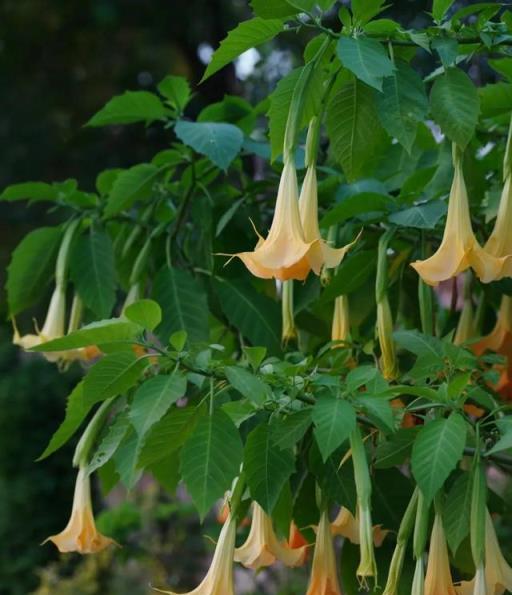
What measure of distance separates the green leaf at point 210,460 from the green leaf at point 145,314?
113 millimetres

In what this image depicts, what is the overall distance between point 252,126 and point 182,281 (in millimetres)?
302

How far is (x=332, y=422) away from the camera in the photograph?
93 centimetres

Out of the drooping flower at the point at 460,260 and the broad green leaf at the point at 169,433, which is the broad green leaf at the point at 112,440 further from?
the drooping flower at the point at 460,260

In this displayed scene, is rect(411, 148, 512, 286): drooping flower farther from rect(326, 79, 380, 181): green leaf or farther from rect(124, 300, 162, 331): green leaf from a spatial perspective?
rect(124, 300, 162, 331): green leaf

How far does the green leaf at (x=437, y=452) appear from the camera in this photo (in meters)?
0.92

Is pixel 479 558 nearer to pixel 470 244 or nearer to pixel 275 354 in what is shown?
pixel 470 244

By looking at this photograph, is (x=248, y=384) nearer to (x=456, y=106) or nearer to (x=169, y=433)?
(x=169, y=433)

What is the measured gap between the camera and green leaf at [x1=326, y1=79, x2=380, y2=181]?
1046 mm

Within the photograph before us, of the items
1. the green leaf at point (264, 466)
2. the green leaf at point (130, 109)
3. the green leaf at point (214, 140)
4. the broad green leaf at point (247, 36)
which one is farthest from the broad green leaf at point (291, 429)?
the green leaf at point (130, 109)

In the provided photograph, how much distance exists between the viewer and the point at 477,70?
241cm

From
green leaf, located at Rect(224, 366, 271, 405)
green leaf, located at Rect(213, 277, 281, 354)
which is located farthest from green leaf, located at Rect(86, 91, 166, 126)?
green leaf, located at Rect(224, 366, 271, 405)

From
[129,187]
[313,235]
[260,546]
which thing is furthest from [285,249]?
[129,187]

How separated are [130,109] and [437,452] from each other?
80 centimetres

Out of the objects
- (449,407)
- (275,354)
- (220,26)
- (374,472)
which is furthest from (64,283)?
(220,26)
